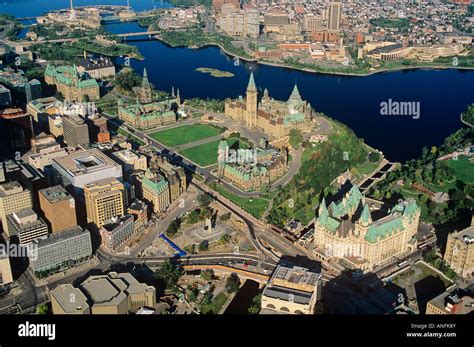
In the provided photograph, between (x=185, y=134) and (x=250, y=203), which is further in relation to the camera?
(x=185, y=134)

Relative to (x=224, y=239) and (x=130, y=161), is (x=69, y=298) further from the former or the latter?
(x=130, y=161)

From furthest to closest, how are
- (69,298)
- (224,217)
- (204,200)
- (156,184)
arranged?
(204,200), (156,184), (224,217), (69,298)

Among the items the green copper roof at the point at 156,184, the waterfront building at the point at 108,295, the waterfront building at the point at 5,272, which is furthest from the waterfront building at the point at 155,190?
the waterfront building at the point at 5,272

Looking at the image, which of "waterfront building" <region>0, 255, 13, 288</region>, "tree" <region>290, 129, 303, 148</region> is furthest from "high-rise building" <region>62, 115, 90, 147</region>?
"tree" <region>290, 129, 303, 148</region>

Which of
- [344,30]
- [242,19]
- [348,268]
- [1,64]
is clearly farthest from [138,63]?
[348,268]

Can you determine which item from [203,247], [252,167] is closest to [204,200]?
[252,167]

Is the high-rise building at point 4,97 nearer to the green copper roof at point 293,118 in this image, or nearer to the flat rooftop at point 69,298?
the green copper roof at point 293,118
